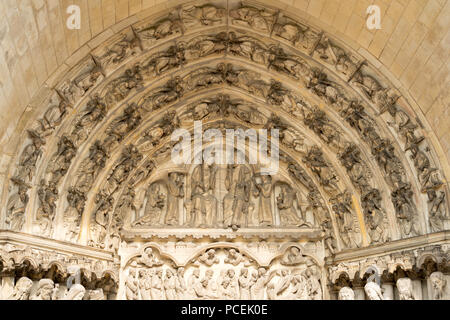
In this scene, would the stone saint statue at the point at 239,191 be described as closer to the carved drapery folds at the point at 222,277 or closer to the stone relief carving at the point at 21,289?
the carved drapery folds at the point at 222,277

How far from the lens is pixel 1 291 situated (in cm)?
592

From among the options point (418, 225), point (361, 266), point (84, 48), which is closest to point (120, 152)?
point (84, 48)

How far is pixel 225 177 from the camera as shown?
841 centimetres

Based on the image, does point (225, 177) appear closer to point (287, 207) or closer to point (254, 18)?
point (287, 207)

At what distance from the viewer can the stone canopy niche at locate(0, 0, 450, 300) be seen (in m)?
6.54

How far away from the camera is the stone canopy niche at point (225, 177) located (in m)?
6.54

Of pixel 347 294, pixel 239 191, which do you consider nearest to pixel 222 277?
pixel 239 191

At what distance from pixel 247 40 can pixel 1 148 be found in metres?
3.90

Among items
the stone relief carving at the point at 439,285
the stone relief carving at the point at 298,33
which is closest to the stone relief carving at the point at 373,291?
the stone relief carving at the point at 439,285

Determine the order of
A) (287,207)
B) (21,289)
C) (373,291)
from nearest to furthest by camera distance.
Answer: (21,289) < (373,291) < (287,207)

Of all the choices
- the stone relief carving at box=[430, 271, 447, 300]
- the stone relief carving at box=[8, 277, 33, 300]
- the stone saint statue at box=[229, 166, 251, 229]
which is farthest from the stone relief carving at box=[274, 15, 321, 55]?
the stone relief carving at box=[8, 277, 33, 300]

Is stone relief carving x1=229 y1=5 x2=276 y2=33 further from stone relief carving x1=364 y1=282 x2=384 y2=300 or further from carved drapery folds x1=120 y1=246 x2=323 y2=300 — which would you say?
stone relief carving x1=364 y1=282 x2=384 y2=300

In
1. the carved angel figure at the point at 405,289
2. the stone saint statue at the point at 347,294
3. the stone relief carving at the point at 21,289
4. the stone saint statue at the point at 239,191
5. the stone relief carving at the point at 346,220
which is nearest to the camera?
the stone relief carving at the point at 21,289

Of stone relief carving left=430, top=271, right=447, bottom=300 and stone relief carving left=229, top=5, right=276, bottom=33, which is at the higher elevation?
stone relief carving left=229, top=5, right=276, bottom=33
